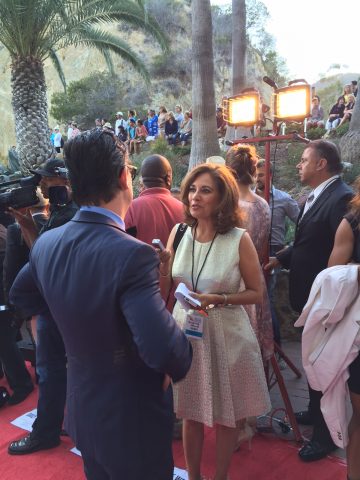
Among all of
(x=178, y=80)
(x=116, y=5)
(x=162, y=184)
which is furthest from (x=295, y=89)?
(x=178, y=80)

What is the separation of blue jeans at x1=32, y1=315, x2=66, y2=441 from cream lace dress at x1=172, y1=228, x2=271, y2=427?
3.39 feet

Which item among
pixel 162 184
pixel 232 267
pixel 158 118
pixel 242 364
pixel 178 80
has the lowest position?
pixel 242 364

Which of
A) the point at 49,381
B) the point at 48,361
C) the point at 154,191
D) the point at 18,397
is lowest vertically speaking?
the point at 18,397

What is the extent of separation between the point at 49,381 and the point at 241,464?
1.39 meters

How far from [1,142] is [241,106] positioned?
36.5 metres

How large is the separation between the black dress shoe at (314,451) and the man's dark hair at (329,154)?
5.95ft

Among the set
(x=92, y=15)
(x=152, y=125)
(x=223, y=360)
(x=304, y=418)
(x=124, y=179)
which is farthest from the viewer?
(x=152, y=125)

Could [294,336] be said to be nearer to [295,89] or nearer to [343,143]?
[295,89]

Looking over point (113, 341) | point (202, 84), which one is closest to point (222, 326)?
point (113, 341)

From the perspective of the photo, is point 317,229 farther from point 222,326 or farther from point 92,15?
point 92,15

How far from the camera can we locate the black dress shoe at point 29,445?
2.86 m

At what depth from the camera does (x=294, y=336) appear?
4859 millimetres

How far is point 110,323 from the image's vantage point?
4.32ft

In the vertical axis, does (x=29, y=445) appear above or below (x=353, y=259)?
below
